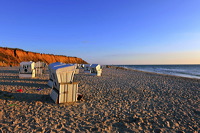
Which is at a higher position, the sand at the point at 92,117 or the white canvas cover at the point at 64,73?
the white canvas cover at the point at 64,73

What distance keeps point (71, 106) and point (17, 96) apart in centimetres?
342

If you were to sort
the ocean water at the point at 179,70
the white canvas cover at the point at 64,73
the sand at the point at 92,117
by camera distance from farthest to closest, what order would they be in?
the ocean water at the point at 179,70, the white canvas cover at the point at 64,73, the sand at the point at 92,117

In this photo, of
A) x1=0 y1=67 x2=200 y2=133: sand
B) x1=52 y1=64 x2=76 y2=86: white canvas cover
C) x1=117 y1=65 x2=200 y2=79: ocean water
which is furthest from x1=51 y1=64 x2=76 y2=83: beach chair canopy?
x1=117 y1=65 x2=200 y2=79: ocean water

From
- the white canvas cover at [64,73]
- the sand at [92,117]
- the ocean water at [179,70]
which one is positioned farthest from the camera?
the ocean water at [179,70]

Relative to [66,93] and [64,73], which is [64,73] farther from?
[66,93]

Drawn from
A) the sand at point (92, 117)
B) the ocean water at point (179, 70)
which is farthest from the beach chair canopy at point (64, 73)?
the ocean water at point (179, 70)

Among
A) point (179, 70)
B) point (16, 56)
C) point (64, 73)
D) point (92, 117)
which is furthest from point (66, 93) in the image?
point (179, 70)

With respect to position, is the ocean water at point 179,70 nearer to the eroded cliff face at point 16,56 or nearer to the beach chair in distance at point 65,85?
the beach chair in distance at point 65,85

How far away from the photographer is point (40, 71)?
1761 centimetres

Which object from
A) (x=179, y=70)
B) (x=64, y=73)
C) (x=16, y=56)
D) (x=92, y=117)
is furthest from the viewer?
(x=179, y=70)

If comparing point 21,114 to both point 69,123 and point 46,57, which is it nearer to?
point 69,123

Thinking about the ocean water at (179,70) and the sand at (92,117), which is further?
the ocean water at (179,70)

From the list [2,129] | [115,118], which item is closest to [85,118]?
[115,118]

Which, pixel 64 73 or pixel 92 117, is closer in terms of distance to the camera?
pixel 92 117
